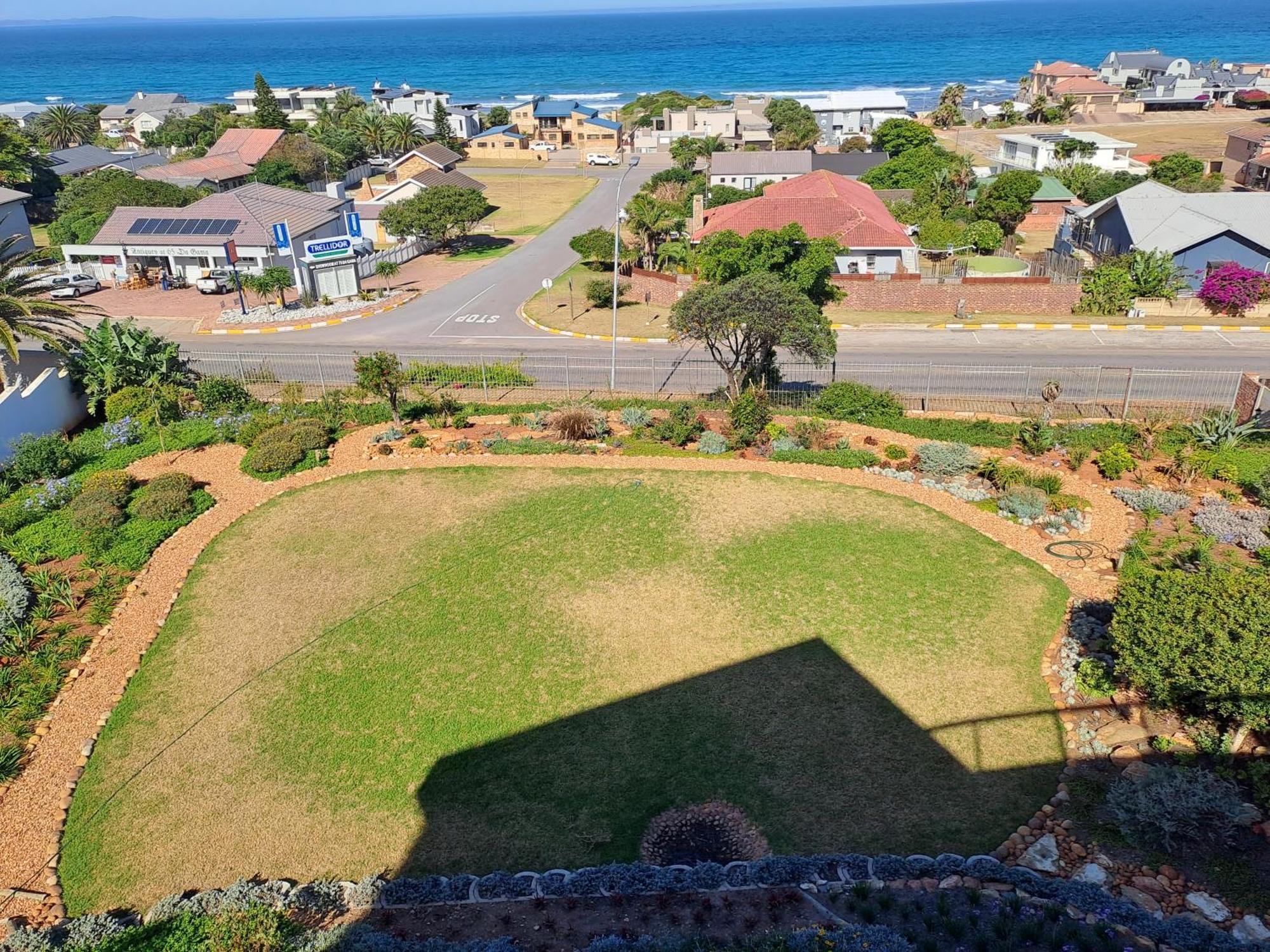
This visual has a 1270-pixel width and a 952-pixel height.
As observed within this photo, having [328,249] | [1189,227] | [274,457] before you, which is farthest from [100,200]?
[1189,227]

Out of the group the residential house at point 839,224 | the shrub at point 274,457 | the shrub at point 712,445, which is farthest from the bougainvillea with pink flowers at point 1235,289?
the shrub at point 274,457

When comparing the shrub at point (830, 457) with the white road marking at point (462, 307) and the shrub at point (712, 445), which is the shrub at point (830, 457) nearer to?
the shrub at point (712, 445)

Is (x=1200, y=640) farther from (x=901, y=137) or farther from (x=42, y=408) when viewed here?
(x=901, y=137)

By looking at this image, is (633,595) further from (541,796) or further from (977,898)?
(977,898)

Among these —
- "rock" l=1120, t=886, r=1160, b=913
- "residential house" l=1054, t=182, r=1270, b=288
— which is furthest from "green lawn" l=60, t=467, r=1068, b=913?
"residential house" l=1054, t=182, r=1270, b=288

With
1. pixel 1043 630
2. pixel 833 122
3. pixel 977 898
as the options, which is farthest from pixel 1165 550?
pixel 833 122
